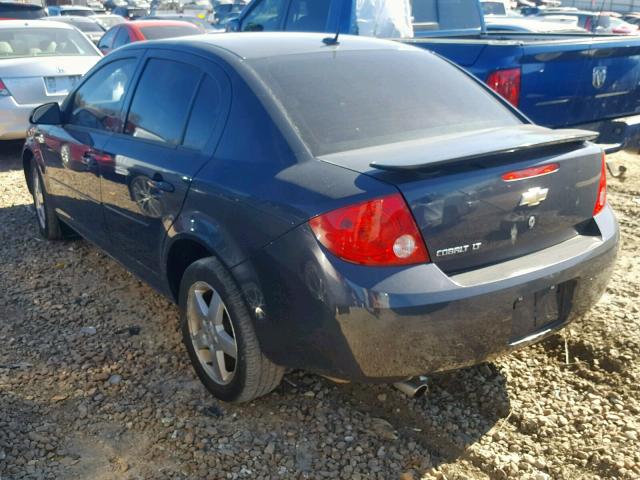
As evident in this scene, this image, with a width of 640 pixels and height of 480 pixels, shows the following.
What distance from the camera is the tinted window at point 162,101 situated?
3549 millimetres

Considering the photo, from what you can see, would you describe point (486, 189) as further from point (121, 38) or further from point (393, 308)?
point (121, 38)

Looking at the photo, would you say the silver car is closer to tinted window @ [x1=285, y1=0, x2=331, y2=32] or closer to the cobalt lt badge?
Answer: tinted window @ [x1=285, y1=0, x2=331, y2=32]

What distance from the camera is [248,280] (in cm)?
290

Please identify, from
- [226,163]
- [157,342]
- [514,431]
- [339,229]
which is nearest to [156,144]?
[226,163]

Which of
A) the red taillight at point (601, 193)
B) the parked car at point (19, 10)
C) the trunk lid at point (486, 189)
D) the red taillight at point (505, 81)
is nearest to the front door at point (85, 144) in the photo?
the trunk lid at point (486, 189)

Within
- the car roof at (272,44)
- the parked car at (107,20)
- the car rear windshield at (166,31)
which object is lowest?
the parked car at (107,20)

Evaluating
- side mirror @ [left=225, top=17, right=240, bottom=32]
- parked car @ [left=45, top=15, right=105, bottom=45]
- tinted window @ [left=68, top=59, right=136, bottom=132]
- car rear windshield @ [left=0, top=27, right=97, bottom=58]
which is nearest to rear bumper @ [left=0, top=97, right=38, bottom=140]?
car rear windshield @ [left=0, top=27, right=97, bottom=58]

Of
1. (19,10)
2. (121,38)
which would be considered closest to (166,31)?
(121,38)

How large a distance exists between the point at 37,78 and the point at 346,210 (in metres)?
6.66

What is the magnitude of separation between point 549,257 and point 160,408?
75.3 inches

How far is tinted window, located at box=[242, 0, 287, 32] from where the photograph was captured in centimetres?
759

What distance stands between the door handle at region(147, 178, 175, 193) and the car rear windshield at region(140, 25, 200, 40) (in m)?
8.12

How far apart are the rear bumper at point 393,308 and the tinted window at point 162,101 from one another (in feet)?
3.46

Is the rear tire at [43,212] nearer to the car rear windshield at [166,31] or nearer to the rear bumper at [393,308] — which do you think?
the rear bumper at [393,308]
